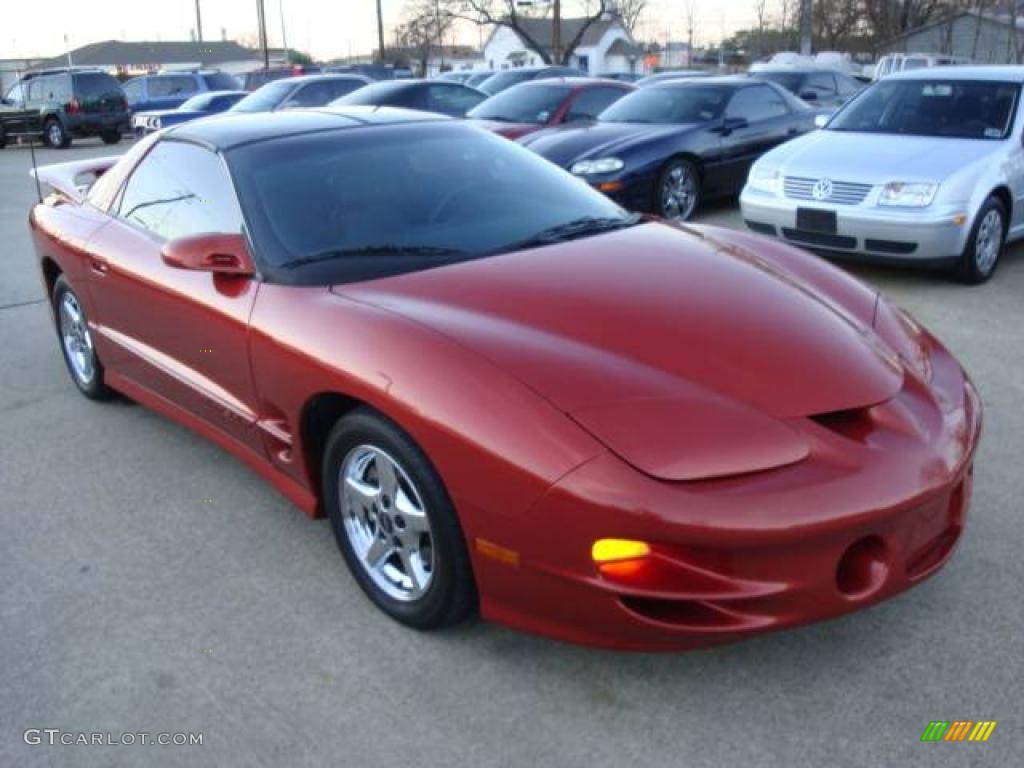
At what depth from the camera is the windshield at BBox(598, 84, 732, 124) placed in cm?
943

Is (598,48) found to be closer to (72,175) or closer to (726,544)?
(72,175)

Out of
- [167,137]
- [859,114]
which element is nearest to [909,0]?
[859,114]

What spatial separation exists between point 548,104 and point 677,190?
8.41 feet

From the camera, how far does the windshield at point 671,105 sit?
9.43m

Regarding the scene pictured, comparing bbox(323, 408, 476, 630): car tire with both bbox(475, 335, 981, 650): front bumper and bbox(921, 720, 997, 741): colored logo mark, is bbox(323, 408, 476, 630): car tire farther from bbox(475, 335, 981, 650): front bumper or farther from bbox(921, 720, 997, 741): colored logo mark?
bbox(921, 720, 997, 741): colored logo mark

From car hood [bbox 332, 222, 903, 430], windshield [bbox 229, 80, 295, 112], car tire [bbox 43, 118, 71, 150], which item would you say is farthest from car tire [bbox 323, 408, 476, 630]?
car tire [bbox 43, 118, 71, 150]

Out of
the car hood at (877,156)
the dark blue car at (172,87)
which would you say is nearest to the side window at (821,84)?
the car hood at (877,156)

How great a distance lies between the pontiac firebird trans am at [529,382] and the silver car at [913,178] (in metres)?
2.94

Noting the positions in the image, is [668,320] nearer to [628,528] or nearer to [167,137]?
[628,528]

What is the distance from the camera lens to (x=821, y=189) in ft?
21.2

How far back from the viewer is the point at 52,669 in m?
2.67

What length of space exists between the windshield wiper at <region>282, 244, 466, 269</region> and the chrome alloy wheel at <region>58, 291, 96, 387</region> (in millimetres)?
1937

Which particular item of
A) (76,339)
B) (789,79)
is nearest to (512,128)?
(789,79)

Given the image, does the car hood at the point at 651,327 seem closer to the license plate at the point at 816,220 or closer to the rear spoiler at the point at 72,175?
the rear spoiler at the point at 72,175
